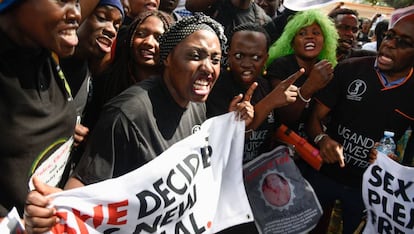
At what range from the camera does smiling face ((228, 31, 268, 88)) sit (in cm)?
273

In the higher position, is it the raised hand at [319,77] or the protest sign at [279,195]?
the raised hand at [319,77]

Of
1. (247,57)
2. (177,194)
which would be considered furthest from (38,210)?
(247,57)

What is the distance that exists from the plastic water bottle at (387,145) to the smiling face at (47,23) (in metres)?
2.15

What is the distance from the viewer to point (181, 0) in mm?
4684

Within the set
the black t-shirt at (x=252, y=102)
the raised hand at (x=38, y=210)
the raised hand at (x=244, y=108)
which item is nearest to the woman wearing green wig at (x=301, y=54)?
the black t-shirt at (x=252, y=102)

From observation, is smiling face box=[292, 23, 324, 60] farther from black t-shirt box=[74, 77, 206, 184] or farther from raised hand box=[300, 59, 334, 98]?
black t-shirt box=[74, 77, 206, 184]

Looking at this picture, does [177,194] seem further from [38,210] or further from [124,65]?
[124,65]

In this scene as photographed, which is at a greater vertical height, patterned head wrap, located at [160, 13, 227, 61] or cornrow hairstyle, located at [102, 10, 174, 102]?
patterned head wrap, located at [160, 13, 227, 61]

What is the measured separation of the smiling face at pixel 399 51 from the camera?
107 inches

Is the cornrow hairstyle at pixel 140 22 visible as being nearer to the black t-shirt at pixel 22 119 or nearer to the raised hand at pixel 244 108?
the raised hand at pixel 244 108

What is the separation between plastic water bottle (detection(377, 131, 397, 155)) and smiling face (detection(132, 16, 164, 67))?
1.67 m

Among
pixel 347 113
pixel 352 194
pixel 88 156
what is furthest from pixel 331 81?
pixel 88 156

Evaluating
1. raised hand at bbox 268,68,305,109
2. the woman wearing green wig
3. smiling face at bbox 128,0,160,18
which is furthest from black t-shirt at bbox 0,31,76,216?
the woman wearing green wig

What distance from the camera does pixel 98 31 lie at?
2.46 metres
